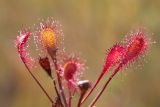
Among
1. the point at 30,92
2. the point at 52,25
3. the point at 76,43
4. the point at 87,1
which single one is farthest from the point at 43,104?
the point at 52,25

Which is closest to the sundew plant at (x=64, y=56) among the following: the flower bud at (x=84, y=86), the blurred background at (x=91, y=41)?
the flower bud at (x=84, y=86)

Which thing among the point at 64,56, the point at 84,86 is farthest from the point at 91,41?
the point at 84,86

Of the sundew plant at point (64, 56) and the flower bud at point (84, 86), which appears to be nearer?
the flower bud at point (84, 86)

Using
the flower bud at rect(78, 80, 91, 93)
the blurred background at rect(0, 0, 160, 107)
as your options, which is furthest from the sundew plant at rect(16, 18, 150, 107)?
the blurred background at rect(0, 0, 160, 107)

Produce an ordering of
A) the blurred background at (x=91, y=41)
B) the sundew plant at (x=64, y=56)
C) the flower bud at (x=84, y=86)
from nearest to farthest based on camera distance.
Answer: the flower bud at (x=84, y=86) < the sundew plant at (x=64, y=56) < the blurred background at (x=91, y=41)

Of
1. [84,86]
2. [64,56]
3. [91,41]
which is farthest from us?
[91,41]

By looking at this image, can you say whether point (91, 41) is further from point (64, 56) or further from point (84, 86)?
point (84, 86)

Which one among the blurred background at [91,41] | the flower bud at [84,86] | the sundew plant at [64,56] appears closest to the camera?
the flower bud at [84,86]

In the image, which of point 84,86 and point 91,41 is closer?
point 84,86

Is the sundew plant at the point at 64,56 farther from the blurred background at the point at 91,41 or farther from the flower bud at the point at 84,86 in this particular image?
the blurred background at the point at 91,41
